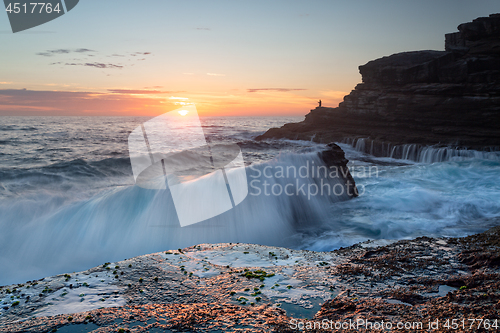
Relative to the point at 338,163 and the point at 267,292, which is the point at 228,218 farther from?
the point at 338,163

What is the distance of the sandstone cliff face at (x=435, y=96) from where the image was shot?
1126 inches

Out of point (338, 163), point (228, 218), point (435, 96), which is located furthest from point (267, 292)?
point (435, 96)

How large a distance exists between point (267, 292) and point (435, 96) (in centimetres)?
3473

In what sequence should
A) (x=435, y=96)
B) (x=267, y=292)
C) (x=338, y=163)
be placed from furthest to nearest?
(x=435, y=96)
(x=338, y=163)
(x=267, y=292)

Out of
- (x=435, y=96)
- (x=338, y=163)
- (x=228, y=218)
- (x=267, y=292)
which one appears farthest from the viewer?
(x=435, y=96)

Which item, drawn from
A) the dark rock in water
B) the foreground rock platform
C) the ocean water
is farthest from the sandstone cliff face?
the foreground rock platform

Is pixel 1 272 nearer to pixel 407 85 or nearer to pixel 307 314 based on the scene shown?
pixel 307 314

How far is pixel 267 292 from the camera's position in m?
5.37

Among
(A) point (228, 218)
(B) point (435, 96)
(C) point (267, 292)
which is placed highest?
(B) point (435, 96)

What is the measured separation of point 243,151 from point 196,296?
2975cm

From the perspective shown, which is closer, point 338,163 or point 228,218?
point 228,218

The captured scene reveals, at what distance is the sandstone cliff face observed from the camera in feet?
93.9

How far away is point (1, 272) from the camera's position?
8281 millimetres

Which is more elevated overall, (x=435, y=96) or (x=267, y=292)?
(x=435, y=96)
